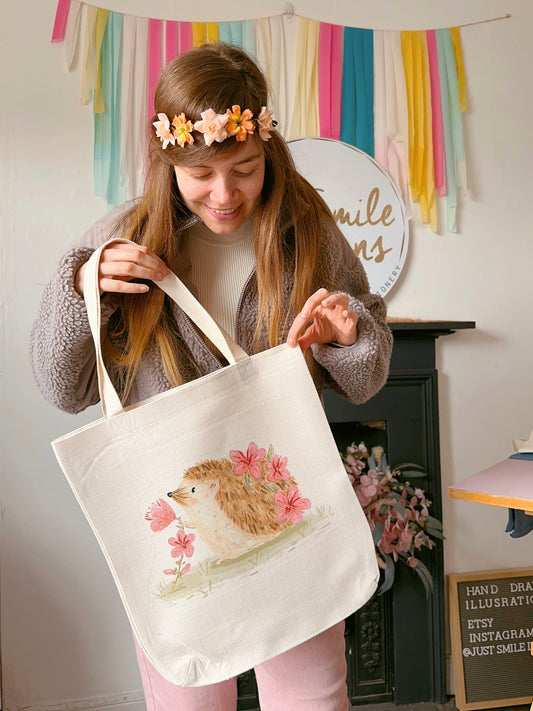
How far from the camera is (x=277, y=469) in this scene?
0.90 m

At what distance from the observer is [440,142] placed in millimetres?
1996

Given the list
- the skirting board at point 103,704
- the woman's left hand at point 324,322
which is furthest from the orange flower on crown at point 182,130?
the skirting board at point 103,704

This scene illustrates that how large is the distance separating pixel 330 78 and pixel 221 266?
112cm

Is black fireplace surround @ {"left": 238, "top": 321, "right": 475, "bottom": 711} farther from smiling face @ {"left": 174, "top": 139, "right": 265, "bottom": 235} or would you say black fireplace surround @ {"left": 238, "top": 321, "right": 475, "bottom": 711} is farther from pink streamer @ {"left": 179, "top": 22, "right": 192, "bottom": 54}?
smiling face @ {"left": 174, "top": 139, "right": 265, "bottom": 235}

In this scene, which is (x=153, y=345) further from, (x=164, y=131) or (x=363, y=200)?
(x=363, y=200)

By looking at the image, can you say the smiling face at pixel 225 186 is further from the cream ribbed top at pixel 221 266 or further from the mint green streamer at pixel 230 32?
the mint green streamer at pixel 230 32

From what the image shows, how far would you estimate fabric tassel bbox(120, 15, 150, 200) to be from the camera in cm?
183

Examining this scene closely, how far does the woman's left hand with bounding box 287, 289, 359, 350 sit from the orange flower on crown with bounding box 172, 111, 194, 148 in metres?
0.24

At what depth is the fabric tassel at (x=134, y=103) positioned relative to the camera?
5.99ft

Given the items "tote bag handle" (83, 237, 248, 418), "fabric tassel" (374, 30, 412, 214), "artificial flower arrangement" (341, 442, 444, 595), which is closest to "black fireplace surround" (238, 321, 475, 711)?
"artificial flower arrangement" (341, 442, 444, 595)

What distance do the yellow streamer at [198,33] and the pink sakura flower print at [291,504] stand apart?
1.37 m

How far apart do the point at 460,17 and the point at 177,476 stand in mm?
1687

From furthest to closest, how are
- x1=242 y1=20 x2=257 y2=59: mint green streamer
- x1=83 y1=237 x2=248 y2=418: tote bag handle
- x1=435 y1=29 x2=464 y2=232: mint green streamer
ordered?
x1=435 y1=29 x2=464 y2=232: mint green streamer
x1=242 y1=20 x2=257 y2=59: mint green streamer
x1=83 y1=237 x2=248 y2=418: tote bag handle

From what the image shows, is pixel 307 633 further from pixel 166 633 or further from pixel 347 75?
pixel 347 75
